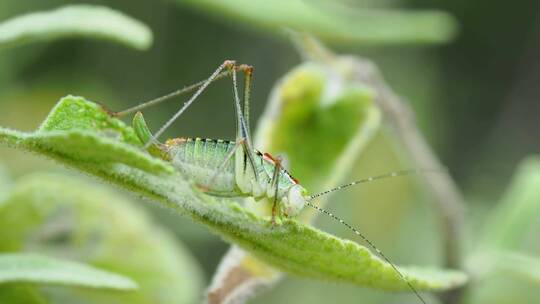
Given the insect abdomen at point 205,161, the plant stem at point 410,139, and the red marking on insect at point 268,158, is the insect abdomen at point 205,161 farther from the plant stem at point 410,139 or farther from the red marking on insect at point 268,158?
the plant stem at point 410,139

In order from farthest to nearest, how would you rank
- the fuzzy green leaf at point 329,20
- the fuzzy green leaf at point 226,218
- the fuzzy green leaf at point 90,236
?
the fuzzy green leaf at point 329,20
the fuzzy green leaf at point 90,236
the fuzzy green leaf at point 226,218

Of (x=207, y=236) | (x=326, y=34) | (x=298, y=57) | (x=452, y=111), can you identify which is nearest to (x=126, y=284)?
(x=326, y=34)

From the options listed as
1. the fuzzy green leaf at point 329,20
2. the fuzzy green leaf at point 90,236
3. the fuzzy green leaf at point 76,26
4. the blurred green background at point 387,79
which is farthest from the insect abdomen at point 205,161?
the blurred green background at point 387,79

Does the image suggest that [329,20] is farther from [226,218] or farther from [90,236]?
[226,218]

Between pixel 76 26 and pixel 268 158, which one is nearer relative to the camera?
pixel 76 26

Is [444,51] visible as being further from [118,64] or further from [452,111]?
[118,64]

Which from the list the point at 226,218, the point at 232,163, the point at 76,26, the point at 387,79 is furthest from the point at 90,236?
the point at 387,79
